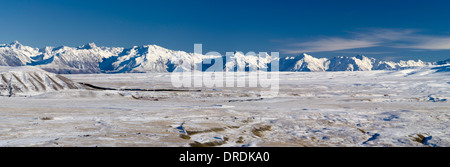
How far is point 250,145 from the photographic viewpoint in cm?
1504

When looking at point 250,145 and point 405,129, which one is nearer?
point 250,145

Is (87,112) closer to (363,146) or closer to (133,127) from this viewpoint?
(133,127)
